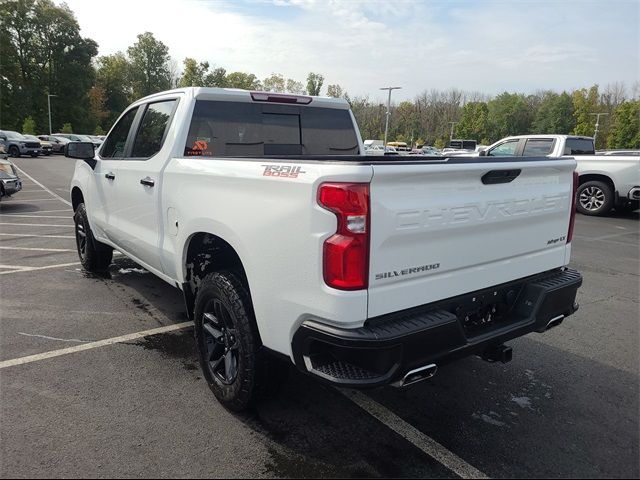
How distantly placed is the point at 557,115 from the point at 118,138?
98223mm

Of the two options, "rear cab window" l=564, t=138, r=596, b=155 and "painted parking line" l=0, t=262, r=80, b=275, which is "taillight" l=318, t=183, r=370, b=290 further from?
"rear cab window" l=564, t=138, r=596, b=155

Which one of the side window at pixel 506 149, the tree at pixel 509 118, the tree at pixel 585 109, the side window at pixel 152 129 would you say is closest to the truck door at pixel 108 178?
the side window at pixel 152 129

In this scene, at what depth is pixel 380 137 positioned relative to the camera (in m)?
99.5

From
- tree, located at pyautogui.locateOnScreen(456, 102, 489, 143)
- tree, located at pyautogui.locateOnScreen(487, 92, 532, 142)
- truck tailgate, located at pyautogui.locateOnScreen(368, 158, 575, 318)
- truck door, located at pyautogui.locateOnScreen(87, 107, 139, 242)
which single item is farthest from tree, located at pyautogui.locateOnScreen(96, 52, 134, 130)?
truck tailgate, located at pyautogui.locateOnScreen(368, 158, 575, 318)

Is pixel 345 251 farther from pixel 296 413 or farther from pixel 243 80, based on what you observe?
pixel 243 80

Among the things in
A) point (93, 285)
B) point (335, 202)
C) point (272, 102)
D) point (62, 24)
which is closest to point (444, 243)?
point (335, 202)

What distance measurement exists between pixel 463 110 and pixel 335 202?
100m

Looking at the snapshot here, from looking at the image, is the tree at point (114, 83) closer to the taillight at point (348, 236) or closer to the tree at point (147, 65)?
the tree at point (147, 65)

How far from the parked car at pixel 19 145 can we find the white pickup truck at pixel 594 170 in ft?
100

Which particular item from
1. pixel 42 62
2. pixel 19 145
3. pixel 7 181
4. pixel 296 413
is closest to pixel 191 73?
pixel 42 62

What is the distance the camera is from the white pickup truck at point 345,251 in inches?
84.0

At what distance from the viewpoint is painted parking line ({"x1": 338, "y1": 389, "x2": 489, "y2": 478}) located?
2418mm

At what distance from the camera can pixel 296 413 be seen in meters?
2.92

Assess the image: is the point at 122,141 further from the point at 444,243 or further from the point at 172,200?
the point at 444,243
